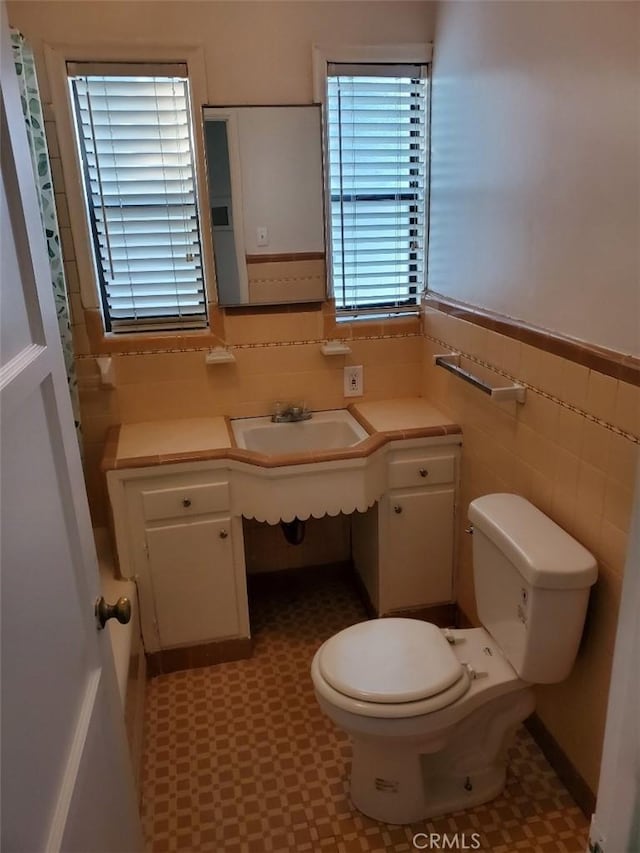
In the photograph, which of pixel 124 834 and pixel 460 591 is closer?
pixel 124 834

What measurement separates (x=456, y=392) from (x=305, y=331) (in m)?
0.65

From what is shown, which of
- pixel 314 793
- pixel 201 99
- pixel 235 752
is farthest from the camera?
pixel 201 99

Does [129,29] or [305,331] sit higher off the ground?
[129,29]

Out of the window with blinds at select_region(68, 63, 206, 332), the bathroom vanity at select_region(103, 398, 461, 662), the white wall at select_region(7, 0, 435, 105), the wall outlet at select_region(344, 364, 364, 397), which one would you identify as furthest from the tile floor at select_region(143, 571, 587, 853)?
the white wall at select_region(7, 0, 435, 105)

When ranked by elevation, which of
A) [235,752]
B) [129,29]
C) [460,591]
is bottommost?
[235,752]

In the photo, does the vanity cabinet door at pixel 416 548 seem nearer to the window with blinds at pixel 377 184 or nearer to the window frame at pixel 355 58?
the window with blinds at pixel 377 184

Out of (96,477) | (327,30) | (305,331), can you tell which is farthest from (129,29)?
(96,477)

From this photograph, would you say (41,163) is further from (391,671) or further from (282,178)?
(391,671)

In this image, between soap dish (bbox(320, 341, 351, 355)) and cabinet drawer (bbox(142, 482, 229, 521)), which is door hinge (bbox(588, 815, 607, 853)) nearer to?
cabinet drawer (bbox(142, 482, 229, 521))

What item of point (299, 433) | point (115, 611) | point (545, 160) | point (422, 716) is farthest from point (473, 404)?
point (115, 611)

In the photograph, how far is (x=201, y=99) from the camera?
7.29ft

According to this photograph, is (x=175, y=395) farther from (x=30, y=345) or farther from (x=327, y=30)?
(x=30, y=345)

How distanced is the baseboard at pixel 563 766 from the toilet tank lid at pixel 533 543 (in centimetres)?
65

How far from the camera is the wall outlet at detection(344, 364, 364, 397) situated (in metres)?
2.61
